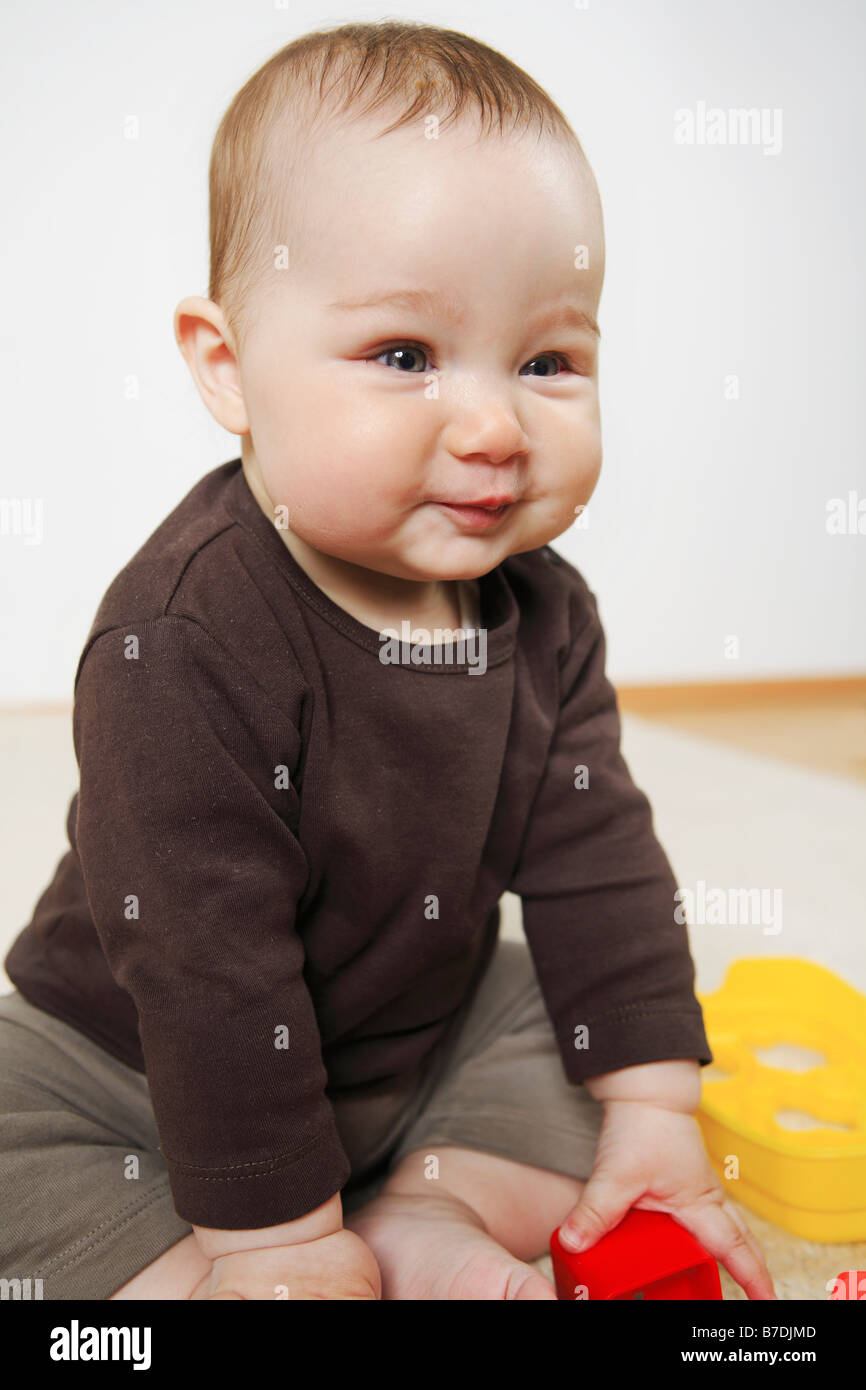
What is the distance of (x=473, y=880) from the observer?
64 cm

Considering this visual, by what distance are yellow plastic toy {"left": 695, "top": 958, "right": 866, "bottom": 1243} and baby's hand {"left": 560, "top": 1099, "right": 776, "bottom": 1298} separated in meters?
0.05

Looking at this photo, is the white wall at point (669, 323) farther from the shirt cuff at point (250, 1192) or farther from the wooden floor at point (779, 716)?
the shirt cuff at point (250, 1192)

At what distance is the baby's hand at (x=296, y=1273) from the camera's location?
20.3 inches

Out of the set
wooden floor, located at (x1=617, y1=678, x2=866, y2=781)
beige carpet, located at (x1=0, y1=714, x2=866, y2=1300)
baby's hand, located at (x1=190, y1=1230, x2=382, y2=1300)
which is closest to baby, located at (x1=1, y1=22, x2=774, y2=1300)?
baby's hand, located at (x1=190, y1=1230, x2=382, y2=1300)

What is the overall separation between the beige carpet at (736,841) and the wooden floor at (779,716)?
62 millimetres

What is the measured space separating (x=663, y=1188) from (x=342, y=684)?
31 cm

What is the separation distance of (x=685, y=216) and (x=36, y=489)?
40.8 inches

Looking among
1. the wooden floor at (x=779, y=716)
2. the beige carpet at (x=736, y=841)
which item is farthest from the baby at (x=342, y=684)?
the wooden floor at (x=779, y=716)

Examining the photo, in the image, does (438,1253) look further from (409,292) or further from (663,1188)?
(409,292)

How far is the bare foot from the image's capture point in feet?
1.81

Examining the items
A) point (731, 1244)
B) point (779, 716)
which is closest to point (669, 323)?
point (779, 716)

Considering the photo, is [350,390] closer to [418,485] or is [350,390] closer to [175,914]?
[418,485]

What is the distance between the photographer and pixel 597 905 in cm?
70
